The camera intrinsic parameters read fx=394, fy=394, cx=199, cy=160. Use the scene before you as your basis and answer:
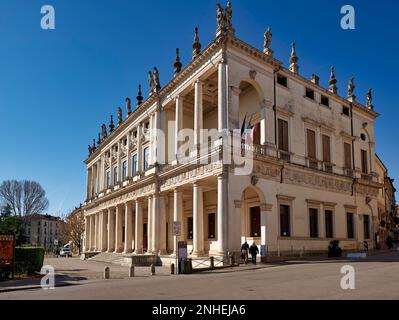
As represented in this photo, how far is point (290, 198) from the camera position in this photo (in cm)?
2952

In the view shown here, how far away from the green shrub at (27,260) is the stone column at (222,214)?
10929 mm

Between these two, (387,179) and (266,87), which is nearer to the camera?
(266,87)

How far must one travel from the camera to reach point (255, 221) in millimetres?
29125

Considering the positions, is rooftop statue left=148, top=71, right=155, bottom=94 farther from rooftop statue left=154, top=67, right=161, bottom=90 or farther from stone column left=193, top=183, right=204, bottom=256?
stone column left=193, top=183, right=204, bottom=256

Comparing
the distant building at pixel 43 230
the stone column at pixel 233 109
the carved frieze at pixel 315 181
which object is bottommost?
the distant building at pixel 43 230

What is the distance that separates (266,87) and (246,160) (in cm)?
669

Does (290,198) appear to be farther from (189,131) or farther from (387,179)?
(387,179)

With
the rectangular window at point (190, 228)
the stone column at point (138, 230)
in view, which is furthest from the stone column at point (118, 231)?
the rectangular window at point (190, 228)

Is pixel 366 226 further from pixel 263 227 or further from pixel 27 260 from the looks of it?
pixel 27 260

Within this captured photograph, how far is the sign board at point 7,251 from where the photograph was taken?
20.4 metres

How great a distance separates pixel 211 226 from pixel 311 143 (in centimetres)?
1094

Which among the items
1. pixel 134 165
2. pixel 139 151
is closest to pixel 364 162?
pixel 139 151

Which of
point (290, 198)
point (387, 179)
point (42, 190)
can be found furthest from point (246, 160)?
point (42, 190)

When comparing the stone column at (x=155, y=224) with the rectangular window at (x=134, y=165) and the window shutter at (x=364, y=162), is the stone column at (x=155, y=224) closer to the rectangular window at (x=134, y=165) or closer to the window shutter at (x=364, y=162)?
the rectangular window at (x=134, y=165)
